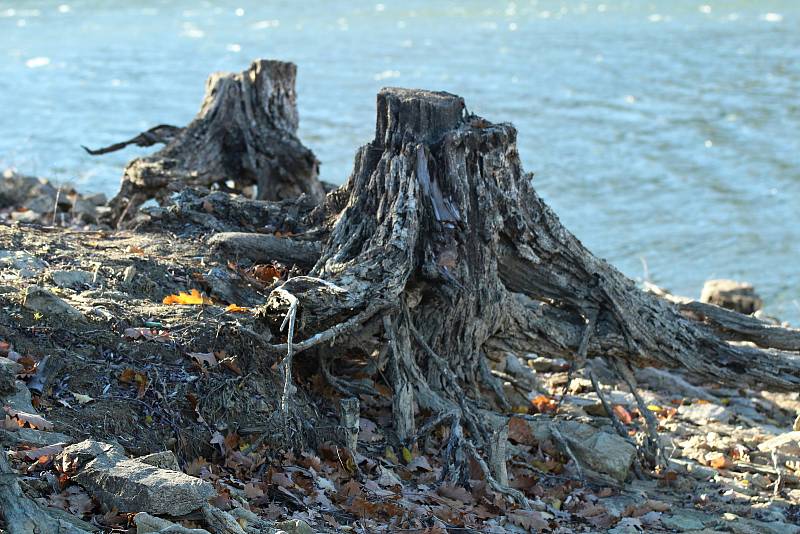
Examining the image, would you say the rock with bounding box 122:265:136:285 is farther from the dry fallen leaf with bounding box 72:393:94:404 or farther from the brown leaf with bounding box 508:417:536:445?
the brown leaf with bounding box 508:417:536:445

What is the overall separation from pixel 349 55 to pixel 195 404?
21.3m

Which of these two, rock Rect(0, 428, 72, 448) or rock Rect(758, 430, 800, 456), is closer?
rock Rect(0, 428, 72, 448)

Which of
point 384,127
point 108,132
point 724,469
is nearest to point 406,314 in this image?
point 384,127

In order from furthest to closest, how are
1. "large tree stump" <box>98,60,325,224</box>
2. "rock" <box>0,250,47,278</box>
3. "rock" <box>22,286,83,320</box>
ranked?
"large tree stump" <box>98,60,325,224</box>, "rock" <box>0,250,47,278</box>, "rock" <box>22,286,83,320</box>

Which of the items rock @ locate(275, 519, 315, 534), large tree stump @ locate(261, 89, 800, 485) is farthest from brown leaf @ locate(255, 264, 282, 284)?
rock @ locate(275, 519, 315, 534)

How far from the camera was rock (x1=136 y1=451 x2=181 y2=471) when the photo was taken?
177 inches

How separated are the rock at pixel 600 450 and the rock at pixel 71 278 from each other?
9.63 ft

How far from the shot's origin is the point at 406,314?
20.8 ft

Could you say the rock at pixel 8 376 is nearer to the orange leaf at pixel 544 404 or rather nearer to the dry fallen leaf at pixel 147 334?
the dry fallen leaf at pixel 147 334

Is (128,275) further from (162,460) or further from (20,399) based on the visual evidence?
(162,460)

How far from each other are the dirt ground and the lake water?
5.68 meters

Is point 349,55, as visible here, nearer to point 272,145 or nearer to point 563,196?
point 563,196

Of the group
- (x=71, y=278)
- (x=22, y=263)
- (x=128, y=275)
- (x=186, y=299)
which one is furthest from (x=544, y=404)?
(x=22, y=263)

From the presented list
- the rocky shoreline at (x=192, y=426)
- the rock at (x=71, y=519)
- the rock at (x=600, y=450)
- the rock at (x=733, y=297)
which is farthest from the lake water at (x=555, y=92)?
the rock at (x=71, y=519)
